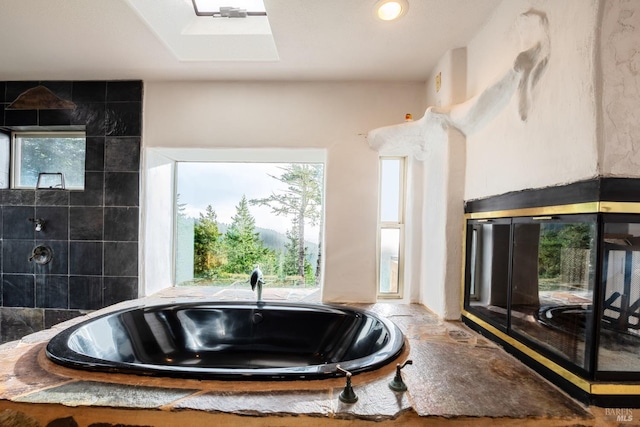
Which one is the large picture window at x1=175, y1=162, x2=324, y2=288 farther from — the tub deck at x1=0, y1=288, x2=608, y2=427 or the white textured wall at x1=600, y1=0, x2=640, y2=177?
the white textured wall at x1=600, y1=0, x2=640, y2=177

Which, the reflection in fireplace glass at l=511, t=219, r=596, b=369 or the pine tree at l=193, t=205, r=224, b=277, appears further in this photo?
the pine tree at l=193, t=205, r=224, b=277

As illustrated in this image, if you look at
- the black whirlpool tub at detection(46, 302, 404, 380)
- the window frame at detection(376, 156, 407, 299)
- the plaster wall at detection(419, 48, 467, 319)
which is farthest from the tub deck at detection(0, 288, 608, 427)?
the window frame at detection(376, 156, 407, 299)

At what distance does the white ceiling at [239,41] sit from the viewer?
5.00 ft

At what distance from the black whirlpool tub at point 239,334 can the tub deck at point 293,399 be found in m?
0.45

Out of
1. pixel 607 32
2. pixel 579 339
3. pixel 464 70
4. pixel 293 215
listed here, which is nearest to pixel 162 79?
pixel 293 215

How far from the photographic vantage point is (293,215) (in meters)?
2.65

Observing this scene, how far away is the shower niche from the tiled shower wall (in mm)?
2366

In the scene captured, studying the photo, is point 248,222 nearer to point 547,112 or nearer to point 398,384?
point 398,384

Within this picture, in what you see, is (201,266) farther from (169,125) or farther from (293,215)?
(169,125)

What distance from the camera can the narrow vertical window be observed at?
2.43m

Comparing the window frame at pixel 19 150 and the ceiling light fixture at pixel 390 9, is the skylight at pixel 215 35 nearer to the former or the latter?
the ceiling light fixture at pixel 390 9

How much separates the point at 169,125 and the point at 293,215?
1140 mm

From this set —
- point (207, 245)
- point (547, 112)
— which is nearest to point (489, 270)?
point (547, 112)

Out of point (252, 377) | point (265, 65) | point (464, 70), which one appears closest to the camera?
point (252, 377)
